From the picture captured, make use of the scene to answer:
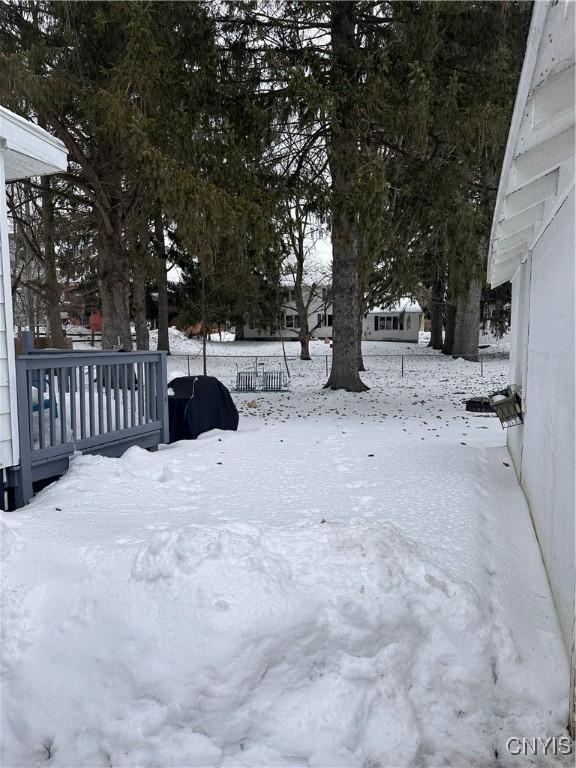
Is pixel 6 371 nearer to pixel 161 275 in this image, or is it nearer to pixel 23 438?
pixel 23 438

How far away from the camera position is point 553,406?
10.2ft

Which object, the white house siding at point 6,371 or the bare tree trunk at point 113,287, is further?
the bare tree trunk at point 113,287

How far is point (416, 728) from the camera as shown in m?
2.22

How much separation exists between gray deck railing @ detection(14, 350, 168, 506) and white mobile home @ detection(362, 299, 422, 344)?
2829 cm

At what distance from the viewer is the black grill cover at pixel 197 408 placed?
22.4ft

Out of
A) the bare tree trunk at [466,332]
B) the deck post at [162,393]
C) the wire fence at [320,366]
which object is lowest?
the wire fence at [320,366]

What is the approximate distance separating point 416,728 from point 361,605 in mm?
547

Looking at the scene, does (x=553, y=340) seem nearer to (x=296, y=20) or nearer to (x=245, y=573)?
(x=245, y=573)

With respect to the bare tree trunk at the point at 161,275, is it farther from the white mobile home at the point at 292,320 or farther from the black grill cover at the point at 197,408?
the white mobile home at the point at 292,320

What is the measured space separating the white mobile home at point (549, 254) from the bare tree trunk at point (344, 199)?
4.04m

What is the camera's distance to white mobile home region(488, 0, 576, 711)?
1.96m

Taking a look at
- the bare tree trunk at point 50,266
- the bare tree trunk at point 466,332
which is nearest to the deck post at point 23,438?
the bare tree trunk at point 50,266

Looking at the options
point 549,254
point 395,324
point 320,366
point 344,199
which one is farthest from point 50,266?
point 395,324

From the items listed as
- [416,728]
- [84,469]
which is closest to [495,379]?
[84,469]
